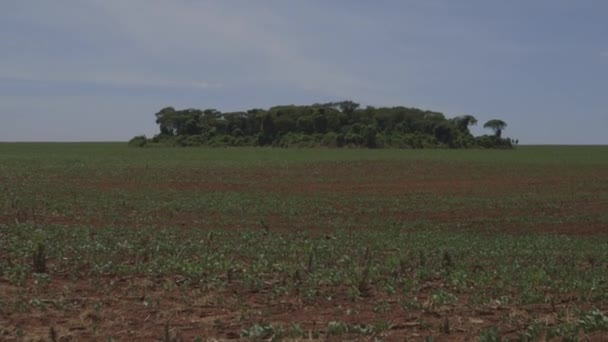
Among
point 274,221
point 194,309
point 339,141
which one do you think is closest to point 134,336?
point 194,309

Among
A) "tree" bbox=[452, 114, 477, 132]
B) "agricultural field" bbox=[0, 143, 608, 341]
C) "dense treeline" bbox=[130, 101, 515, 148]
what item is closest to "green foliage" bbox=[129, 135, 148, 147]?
"dense treeline" bbox=[130, 101, 515, 148]

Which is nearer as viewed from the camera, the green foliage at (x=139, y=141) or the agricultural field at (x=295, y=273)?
the agricultural field at (x=295, y=273)

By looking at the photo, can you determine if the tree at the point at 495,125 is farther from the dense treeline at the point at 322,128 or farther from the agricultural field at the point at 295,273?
the agricultural field at the point at 295,273

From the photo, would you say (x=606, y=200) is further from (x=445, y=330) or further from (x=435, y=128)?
(x=435, y=128)

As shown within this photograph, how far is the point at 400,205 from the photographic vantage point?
25.7 metres

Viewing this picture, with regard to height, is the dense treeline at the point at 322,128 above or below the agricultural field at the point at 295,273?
above

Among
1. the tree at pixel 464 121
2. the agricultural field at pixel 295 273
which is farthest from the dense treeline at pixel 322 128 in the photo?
the agricultural field at pixel 295 273

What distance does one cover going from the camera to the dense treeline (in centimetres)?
10388

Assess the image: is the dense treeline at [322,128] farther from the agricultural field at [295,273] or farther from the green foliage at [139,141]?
the agricultural field at [295,273]

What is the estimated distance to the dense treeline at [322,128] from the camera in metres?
104

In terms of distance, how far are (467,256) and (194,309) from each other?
6.21 meters

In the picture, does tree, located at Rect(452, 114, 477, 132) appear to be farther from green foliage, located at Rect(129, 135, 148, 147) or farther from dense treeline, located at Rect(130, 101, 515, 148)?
green foliage, located at Rect(129, 135, 148, 147)

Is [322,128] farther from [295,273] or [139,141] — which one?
[295,273]

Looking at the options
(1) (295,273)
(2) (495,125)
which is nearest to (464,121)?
(2) (495,125)
